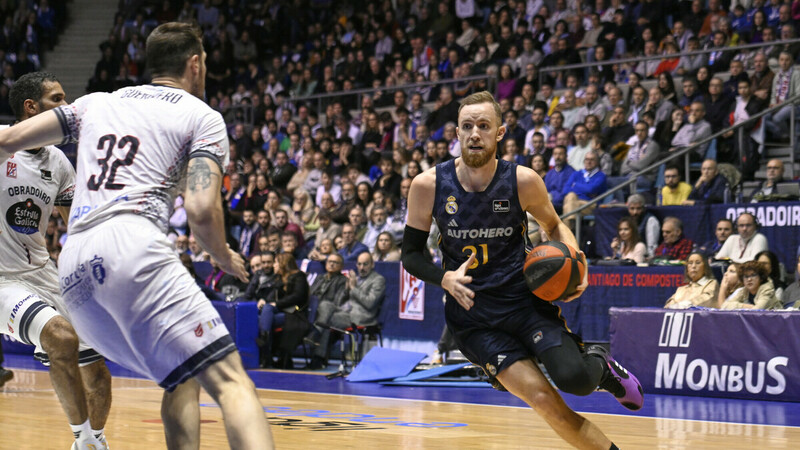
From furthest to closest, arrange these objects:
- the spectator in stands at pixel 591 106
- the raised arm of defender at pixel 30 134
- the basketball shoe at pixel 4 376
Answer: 1. the spectator in stands at pixel 591 106
2. the basketball shoe at pixel 4 376
3. the raised arm of defender at pixel 30 134

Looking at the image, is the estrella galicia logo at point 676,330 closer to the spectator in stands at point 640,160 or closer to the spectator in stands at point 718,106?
the spectator in stands at point 640,160

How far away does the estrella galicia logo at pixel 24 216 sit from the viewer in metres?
6.09

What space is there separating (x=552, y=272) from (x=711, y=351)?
19.2ft

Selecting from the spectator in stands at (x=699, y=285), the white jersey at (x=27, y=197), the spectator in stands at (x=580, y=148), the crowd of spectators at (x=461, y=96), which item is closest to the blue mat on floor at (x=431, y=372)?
the crowd of spectators at (x=461, y=96)

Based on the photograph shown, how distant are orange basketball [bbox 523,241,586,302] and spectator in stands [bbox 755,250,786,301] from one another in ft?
20.6

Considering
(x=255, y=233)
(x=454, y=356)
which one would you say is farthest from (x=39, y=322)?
(x=255, y=233)

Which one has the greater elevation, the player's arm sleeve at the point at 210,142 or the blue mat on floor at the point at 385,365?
the player's arm sleeve at the point at 210,142

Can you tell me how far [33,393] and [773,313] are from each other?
23.9 ft

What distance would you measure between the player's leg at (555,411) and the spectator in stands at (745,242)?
6.82 meters

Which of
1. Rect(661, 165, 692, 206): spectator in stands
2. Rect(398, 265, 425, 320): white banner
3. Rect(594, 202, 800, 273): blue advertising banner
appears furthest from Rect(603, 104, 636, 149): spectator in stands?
Rect(398, 265, 425, 320): white banner

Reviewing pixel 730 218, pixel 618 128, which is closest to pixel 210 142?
pixel 730 218

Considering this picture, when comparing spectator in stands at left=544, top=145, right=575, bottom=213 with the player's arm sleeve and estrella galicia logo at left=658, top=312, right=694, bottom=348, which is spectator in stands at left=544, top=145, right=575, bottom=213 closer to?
estrella galicia logo at left=658, top=312, right=694, bottom=348

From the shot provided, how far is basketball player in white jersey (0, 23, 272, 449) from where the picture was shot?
3672 millimetres

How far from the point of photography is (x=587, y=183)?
13664 millimetres
